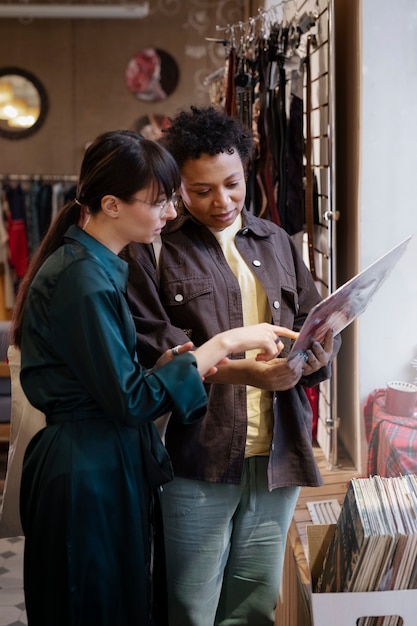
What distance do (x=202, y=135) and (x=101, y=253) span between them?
0.47 metres

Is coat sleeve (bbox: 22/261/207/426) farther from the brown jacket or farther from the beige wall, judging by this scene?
the beige wall

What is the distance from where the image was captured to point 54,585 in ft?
4.93

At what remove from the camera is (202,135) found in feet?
5.83

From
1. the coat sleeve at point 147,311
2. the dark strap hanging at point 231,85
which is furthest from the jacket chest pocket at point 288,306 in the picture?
the dark strap hanging at point 231,85

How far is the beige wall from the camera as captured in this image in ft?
23.9

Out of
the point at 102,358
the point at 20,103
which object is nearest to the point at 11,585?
the point at 102,358

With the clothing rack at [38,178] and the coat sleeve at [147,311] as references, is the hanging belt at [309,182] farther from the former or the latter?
the clothing rack at [38,178]

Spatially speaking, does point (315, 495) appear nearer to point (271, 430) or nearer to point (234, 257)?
point (271, 430)

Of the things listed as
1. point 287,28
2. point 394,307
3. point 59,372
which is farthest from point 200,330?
point 287,28

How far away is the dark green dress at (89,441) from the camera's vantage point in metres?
1.38

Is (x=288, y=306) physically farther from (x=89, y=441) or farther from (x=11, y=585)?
(x=11, y=585)

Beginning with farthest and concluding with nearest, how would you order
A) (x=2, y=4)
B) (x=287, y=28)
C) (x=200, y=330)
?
(x=2, y=4) < (x=287, y=28) < (x=200, y=330)

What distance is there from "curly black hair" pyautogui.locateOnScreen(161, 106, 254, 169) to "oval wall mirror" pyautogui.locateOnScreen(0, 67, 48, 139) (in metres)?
5.88

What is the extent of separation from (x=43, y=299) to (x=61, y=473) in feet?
1.08
